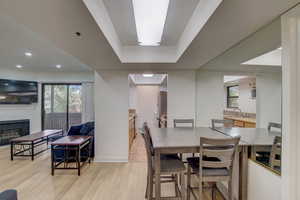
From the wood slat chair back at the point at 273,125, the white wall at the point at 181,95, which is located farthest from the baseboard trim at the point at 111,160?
the wood slat chair back at the point at 273,125

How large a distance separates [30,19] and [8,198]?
1501 millimetres

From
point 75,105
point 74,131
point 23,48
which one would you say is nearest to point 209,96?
point 74,131

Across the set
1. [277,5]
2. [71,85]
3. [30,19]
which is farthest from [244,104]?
[71,85]

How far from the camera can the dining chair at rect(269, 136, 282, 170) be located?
1.57 m

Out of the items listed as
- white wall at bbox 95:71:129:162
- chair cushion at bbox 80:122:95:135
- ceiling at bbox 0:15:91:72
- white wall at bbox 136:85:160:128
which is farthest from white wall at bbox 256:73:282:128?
white wall at bbox 136:85:160:128

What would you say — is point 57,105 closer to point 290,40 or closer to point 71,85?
point 71,85

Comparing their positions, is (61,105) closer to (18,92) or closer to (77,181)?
(18,92)

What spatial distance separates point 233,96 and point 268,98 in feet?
3.29

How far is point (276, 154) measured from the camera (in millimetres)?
1637

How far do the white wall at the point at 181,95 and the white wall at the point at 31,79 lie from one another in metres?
3.47

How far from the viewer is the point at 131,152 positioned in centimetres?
454

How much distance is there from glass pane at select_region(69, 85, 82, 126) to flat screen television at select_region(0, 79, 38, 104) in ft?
3.83

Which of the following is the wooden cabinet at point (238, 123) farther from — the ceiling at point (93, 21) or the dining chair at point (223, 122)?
the ceiling at point (93, 21)

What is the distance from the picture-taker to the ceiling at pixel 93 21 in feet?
4.30
